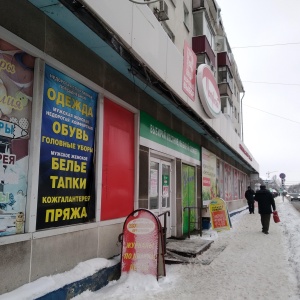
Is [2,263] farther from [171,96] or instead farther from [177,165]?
[177,165]

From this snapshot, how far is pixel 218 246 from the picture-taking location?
867 cm

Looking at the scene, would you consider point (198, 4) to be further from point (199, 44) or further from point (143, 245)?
point (143, 245)

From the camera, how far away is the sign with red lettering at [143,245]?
5.39m

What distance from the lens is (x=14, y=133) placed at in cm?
398

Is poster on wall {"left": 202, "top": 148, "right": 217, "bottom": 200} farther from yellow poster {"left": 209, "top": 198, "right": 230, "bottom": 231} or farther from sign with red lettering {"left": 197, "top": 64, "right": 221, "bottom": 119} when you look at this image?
sign with red lettering {"left": 197, "top": 64, "right": 221, "bottom": 119}

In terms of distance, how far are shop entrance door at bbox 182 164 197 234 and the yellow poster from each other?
80 cm

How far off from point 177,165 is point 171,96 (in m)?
2.75

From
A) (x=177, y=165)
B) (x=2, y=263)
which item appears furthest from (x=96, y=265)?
(x=177, y=165)

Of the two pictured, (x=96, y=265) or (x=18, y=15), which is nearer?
(x=18, y=15)

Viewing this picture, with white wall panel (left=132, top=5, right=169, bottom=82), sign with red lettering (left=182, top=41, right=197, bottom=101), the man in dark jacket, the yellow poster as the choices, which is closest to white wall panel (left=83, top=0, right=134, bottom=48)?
white wall panel (left=132, top=5, right=169, bottom=82)

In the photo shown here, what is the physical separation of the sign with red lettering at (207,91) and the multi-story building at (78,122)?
1.51ft

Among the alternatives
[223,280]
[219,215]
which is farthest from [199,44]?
[223,280]

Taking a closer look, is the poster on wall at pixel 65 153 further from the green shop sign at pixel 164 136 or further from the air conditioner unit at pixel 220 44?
the air conditioner unit at pixel 220 44

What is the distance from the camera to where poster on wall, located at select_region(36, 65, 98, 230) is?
4.45 meters
